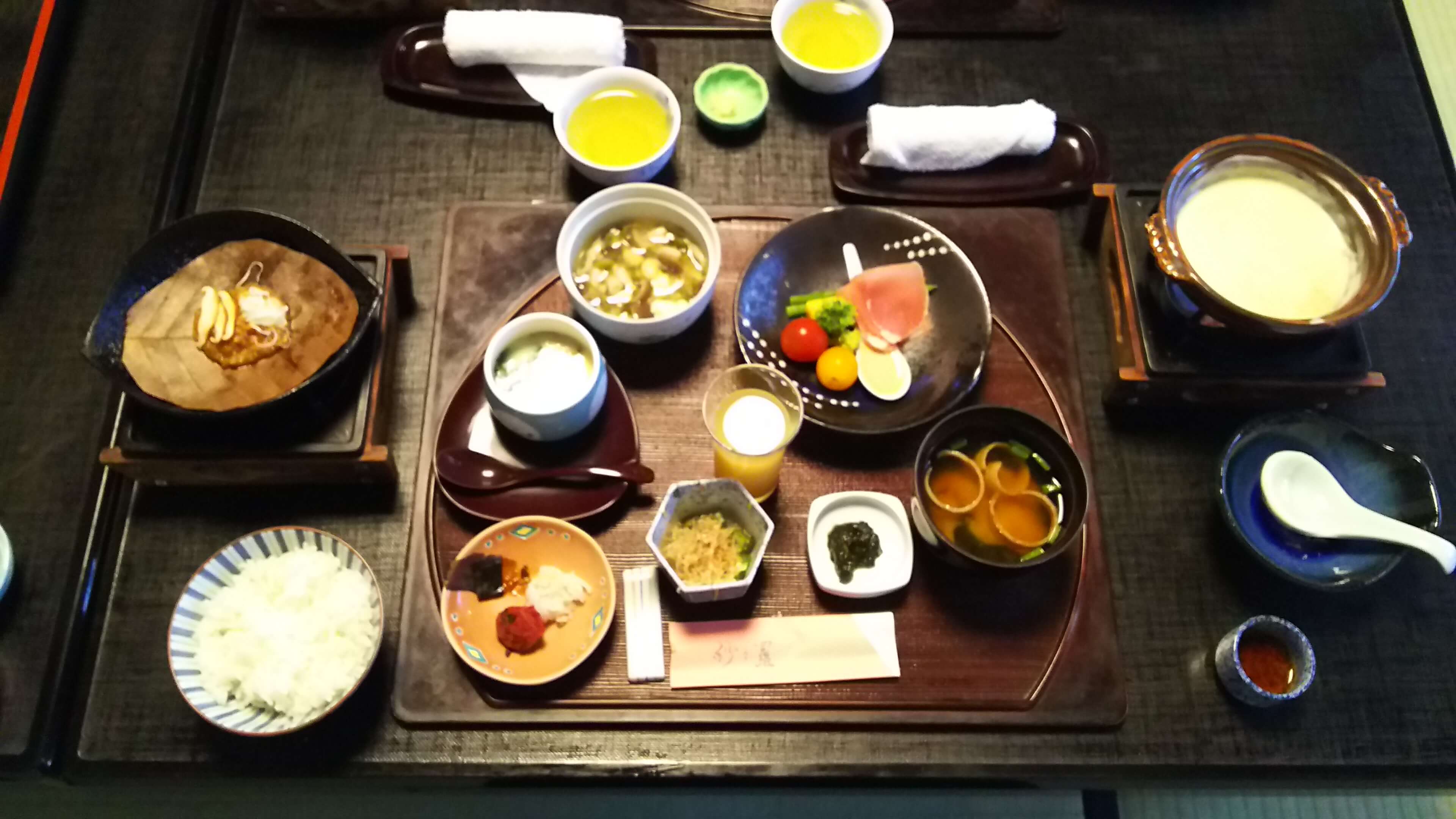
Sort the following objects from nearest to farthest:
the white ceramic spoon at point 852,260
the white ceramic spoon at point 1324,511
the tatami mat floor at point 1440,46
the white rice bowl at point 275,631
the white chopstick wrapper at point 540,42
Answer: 1. the white rice bowl at point 275,631
2. the white ceramic spoon at point 1324,511
3. the white ceramic spoon at point 852,260
4. the white chopstick wrapper at point 540,42
5. the tatami mat floor at point 1440,46

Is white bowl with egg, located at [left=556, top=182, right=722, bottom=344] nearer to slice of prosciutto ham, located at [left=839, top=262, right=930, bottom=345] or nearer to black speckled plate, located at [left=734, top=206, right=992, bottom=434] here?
black speckled plate, located at [left=734, top=206, right=992, bottom=434]

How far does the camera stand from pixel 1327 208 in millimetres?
1640

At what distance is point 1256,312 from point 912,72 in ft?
3.14

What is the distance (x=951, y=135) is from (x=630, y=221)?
0.72 meters

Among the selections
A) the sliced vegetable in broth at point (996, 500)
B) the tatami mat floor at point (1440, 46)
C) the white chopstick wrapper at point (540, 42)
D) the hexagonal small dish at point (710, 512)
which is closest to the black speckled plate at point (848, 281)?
the sliced vegetable in broth at point (996, 500)

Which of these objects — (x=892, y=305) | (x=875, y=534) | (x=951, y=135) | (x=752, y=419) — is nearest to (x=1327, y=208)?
(x=951, y=135)

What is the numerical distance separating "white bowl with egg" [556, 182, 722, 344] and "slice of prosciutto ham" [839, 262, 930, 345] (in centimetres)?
31

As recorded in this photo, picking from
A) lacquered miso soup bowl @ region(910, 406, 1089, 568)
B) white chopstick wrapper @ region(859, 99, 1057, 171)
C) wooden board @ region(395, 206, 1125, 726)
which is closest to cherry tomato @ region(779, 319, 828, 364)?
wooden board @ region(395, 206, 1125, 726)

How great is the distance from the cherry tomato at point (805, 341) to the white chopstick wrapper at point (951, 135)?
461 mm

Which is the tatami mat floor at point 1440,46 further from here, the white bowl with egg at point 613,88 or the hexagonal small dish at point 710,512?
the hexagonal small dish at point 710,512

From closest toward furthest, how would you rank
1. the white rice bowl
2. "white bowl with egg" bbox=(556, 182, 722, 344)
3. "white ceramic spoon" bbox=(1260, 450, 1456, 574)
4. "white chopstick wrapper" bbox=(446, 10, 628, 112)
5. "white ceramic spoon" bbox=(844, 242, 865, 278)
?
the white rice bowl → "white ceramic spoon" bbox=(1260, 450, 1456, 574) → "white bowl with egg" bbox=(556, 182, 722, 344) → "white ceramic spoon" bbox=(844, 242, 865, 278) → "white chopstick wrapper" bbox=(446, 10, 628, 112)

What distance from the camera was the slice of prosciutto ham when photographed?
5.56 feet

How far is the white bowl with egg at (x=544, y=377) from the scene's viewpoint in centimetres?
150

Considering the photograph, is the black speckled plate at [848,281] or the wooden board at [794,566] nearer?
the wooden board at [794,566]
